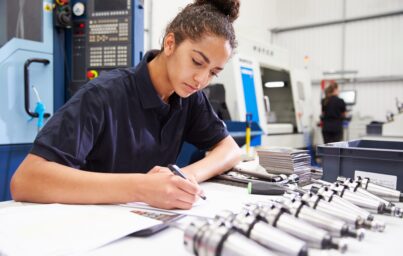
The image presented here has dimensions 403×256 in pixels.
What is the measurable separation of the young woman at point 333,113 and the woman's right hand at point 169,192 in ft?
15.4

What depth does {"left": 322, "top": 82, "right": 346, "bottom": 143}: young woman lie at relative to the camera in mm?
5000

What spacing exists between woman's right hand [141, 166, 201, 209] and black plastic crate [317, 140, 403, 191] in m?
0.48

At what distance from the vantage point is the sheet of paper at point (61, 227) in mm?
530

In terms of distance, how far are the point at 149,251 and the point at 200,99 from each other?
2.75 feet

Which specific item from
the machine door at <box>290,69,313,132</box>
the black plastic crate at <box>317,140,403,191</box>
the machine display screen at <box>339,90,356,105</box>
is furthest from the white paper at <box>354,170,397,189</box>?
the machine display screen at <box>339,90,356,105</box>

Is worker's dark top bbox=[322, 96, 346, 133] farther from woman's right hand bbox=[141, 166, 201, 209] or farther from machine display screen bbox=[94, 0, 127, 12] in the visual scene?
woman's right hand bbox=[141, 166, 201, 209]

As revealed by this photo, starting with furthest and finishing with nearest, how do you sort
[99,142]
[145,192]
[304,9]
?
[304,9] → [99,142] → [145,192]

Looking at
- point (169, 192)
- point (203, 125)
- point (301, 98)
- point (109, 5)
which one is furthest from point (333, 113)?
point (169, 192)

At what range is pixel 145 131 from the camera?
1.10 m

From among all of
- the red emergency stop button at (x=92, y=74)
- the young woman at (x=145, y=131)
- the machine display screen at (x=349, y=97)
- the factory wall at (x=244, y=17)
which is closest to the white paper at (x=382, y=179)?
the young woman at (x=145, y=131)

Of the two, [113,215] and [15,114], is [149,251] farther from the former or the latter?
[15,114]

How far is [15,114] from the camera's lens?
5.61ft

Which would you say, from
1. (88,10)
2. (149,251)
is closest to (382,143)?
(149,251)

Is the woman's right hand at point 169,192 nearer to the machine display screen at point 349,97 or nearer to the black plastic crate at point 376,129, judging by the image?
the black plastic crate at point 376,129
